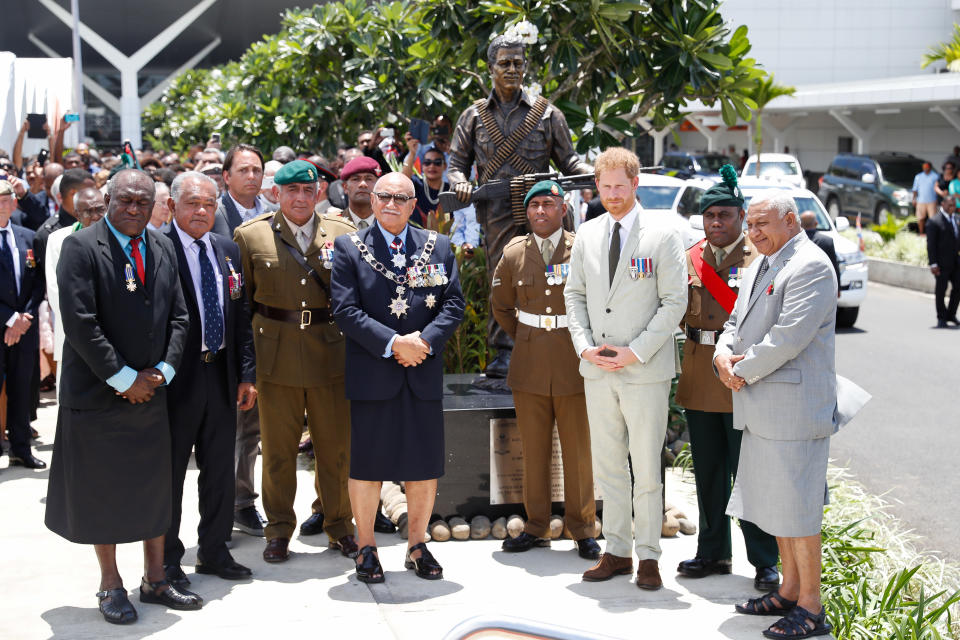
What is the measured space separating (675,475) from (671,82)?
3.43 m

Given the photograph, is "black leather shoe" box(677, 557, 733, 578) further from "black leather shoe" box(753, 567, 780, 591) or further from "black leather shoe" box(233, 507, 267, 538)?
"black leather shoe" box(233, 507, 267, 538)

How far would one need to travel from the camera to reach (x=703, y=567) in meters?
5.81

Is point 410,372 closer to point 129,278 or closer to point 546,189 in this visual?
point 546,189

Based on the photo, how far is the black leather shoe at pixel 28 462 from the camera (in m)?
7.95

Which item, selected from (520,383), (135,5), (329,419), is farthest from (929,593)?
(135,5)

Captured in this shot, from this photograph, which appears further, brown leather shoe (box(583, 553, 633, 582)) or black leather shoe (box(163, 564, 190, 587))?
brown leather shoe (box(583, 553, 633, 582))

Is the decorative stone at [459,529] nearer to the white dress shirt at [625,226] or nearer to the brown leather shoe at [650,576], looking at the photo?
the brown leather shoe at [650,576]

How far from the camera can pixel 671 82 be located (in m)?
9.16

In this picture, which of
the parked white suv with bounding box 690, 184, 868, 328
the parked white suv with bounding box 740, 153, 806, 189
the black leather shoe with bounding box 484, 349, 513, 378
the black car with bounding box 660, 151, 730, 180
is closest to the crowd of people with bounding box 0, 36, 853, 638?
the black leather shoe with bounding box 484, 349, 513, 378

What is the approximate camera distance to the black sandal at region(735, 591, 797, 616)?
5180 millimetres

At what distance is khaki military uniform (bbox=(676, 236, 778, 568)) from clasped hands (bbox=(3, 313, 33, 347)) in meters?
4.83

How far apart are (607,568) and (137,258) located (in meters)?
2.94

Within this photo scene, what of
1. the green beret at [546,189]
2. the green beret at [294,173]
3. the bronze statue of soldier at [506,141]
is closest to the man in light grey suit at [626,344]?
the green beret at [546,189]

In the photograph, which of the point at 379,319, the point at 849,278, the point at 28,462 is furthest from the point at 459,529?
the point at 849,278
